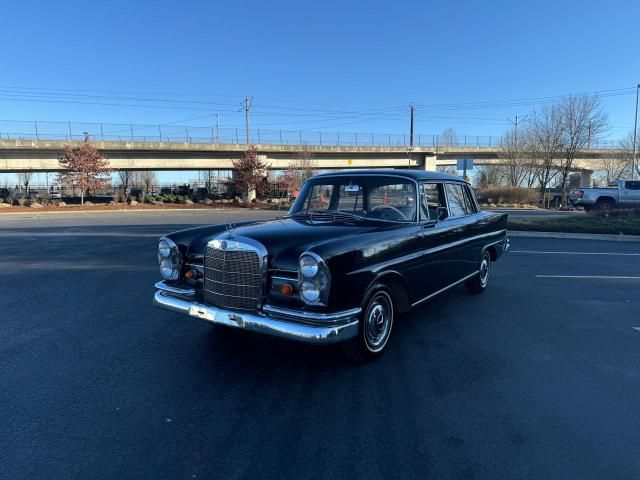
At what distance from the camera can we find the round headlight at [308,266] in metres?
3.55

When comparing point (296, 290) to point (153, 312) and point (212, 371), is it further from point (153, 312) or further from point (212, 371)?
point (153, 312)

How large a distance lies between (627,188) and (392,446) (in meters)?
26.0

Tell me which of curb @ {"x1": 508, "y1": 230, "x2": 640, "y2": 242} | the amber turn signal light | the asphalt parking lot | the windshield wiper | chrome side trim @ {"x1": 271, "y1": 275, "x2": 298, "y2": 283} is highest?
the windshield wiper

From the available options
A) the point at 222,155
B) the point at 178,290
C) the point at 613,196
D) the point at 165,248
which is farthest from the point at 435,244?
the point at 222,155

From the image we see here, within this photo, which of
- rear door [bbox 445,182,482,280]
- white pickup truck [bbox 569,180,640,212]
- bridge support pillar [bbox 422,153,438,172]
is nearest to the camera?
rear door [bbox 445,182,482,280]

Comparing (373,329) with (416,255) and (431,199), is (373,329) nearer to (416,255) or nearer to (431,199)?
(416,255)

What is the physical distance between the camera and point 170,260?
15.0 feet

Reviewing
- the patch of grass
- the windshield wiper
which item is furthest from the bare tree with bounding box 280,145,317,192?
the windshield wiper

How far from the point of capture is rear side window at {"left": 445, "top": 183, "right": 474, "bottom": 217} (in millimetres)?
5839

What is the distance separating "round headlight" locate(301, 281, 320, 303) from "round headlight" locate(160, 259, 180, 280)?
1.59 meters

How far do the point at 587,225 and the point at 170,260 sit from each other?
15.2m

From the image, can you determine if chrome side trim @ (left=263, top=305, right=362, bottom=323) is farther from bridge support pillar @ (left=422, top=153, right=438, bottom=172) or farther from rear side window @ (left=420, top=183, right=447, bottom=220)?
bridge support pillar @ (left=422, top=153, right=438, bottom=172)

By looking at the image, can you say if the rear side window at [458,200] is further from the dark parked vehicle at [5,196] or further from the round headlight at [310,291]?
the dark parked vehicle at [5,196]

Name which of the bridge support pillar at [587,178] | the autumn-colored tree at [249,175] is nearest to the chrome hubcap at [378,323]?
the autumn-colored tree at [249,175]
